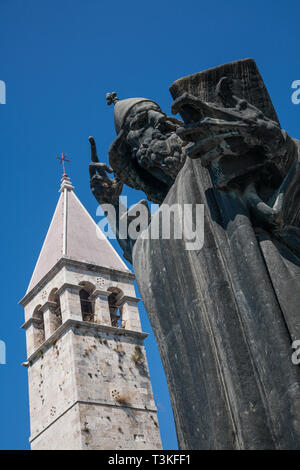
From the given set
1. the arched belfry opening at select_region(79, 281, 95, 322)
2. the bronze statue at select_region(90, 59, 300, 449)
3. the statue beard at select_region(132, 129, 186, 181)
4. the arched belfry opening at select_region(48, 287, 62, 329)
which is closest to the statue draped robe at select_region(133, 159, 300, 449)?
the bronze statue at select_region(90, 59, 300, 449)

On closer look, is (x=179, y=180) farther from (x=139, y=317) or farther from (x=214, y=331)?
(x=139, y=317)

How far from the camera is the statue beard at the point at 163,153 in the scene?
3033mm

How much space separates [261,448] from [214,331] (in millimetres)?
463

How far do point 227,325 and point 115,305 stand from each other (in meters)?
28.7

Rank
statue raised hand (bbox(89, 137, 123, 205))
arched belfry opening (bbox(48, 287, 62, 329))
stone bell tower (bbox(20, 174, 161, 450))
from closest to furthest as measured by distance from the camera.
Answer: statue raised hand (bbox(89, 137, 123, 205)), stone bell tower (bbox(20, 174, 161, 450)), arched belfry opening (bbox(48, 287, 62, 329))

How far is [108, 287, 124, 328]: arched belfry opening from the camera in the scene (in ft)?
99.5

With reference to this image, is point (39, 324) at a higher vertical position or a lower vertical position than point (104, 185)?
higher

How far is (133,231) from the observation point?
3391 mm

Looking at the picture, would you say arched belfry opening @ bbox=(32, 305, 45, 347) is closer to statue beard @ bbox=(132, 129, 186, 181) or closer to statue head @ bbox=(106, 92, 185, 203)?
statue head @ bbox=(106, 92, 185, 203)

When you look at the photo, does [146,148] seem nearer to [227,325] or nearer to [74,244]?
[227,325]

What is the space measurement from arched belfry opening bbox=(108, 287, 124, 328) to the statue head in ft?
88.9

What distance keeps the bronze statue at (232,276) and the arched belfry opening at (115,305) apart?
27559mm

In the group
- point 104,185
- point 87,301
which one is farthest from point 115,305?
point 104,185

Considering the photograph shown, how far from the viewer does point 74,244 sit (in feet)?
101
